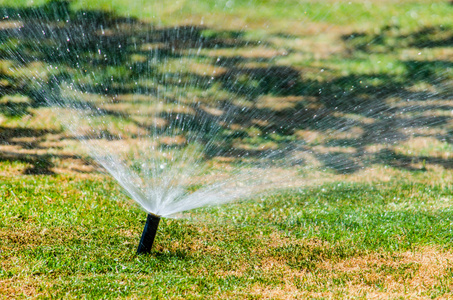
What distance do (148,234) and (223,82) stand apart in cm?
498

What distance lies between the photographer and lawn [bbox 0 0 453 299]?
4.11 meters

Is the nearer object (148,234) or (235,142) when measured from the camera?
(148,234)

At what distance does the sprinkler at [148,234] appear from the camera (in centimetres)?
396

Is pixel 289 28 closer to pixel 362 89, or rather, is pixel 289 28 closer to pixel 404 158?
pixel 362 89

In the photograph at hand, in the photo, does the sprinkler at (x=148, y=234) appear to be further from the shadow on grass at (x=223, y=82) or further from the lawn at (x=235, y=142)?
the shadow on grass at (x=223, y=82)

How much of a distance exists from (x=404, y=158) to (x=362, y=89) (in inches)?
79.0

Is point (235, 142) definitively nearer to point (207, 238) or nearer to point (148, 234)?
point (207, 238)

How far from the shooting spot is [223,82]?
8.71 m

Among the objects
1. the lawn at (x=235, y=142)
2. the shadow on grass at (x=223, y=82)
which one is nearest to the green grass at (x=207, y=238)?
the lawn at (x=235, y=142)

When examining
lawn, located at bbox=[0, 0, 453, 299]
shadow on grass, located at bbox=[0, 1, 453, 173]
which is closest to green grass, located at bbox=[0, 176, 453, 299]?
lawn, located at bbox=[0, 0, 453, 299]

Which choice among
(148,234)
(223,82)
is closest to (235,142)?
(223,82)

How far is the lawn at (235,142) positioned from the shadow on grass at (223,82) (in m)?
0.03

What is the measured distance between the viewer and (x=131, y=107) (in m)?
7.33

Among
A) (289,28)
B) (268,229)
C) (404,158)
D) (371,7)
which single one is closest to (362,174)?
(404,158)
